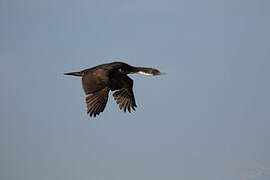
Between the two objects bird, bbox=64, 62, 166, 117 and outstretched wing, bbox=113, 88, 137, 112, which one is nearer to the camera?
bird, bbox=64, 62, 166, 117

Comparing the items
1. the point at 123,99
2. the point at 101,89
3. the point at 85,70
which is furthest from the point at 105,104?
the point at 123,99

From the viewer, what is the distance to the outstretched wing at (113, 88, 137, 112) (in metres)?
18.5

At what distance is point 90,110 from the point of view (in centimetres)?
1483

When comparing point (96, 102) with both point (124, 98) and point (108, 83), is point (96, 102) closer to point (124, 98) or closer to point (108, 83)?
point (108, 83)

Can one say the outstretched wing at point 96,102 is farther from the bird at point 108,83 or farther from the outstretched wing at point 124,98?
the outstretched wing at point 124,98

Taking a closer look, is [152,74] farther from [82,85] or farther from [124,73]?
[82,85]

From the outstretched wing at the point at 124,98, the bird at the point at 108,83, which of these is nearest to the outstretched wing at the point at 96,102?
the bird at the point at 108,83

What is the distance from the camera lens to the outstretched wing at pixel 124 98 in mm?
18547

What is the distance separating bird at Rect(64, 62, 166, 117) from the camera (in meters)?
15.0

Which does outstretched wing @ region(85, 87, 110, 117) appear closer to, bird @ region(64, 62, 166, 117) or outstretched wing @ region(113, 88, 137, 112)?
bird @ region(64, 62, 166, 117)

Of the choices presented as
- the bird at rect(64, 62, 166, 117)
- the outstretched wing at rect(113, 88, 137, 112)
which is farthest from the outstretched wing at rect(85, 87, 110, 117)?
the outstretched wing at rect(113, 88, 137, 112)

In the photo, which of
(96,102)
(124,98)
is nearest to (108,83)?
(96,102)

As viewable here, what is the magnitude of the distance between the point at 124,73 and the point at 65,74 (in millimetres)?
2304

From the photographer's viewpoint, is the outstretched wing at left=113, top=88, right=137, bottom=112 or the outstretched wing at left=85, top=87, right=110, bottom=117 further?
the outstretched wing at left=113, top=88, right=137, bottom=112
